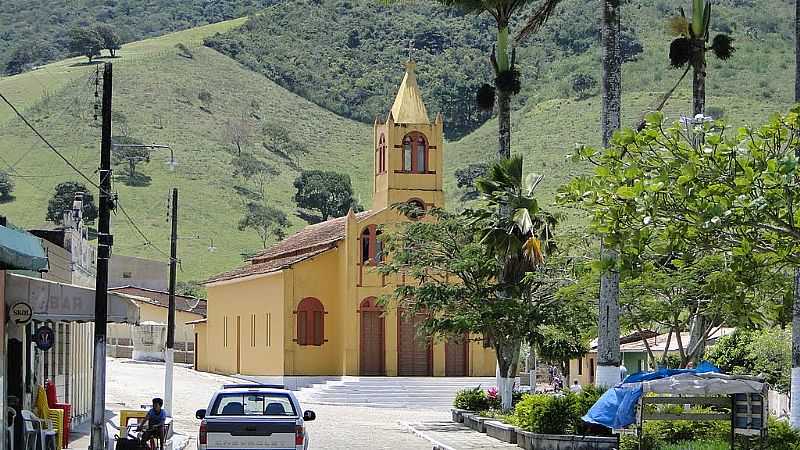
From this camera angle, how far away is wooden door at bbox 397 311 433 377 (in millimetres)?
56031

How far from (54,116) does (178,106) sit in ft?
42.2

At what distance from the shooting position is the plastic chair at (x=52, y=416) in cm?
2350

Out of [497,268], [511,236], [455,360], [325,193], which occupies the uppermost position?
[325,193]

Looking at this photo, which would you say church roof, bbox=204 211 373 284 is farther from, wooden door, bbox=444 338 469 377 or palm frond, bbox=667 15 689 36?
palm frond, bbox=667 15 689 36

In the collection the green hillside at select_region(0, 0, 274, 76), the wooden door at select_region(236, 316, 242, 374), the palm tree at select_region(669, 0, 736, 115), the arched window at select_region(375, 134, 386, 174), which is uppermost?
the green hillside at select_region(0, 0, 274, 76)

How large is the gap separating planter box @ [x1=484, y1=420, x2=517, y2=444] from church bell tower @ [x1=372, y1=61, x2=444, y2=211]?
23.6 m

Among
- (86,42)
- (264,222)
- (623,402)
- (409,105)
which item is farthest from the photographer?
(86,42)

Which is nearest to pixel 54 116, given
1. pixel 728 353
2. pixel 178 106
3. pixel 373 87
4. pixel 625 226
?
pixel 178 106

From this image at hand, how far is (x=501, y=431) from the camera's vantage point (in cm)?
3116

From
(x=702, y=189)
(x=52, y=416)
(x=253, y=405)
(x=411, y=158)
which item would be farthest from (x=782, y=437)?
(x=411, y=158)

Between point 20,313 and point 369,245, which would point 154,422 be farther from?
point 369,245

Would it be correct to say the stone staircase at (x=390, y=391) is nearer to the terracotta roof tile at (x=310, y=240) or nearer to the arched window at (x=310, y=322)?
the arched window at (x=310, y=322)

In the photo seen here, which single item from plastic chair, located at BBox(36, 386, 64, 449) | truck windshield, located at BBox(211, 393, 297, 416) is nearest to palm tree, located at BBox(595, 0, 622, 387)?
truck windshield, located at BBox(211, 393, 297, 416)

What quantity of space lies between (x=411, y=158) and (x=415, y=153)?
285 mm
